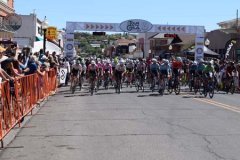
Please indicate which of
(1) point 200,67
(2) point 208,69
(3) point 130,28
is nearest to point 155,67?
(1) point 200,67

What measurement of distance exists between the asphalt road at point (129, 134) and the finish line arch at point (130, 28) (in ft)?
73.4

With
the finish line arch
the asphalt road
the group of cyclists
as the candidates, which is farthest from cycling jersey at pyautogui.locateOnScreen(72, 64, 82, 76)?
the finish line arch

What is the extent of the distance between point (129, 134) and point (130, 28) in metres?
29.1

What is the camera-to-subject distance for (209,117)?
14719 millimetres

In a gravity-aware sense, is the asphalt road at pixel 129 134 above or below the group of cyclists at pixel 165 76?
below

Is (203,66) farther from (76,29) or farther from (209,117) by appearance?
(76,29)

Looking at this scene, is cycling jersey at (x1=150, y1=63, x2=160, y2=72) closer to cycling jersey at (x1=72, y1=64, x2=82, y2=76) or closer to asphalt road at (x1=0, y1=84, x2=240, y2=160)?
cycling jersey at (x1=72, y1=64, x2=82, y2=76)

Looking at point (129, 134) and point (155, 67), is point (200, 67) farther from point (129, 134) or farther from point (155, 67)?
point (129, 134)

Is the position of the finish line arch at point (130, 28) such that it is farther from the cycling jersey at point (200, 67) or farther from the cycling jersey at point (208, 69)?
the cycling jersey at point (208, 69)

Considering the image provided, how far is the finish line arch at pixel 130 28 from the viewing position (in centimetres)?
3928

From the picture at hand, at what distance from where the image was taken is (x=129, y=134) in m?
11.2

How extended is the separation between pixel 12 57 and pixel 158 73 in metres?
14.0

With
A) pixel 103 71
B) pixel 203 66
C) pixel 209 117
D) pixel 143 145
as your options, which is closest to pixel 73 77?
pixel 103 71

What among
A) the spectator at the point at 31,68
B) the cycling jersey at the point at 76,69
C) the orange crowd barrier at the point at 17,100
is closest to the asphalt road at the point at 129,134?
the orange crowd barrier at the point at 17,100
